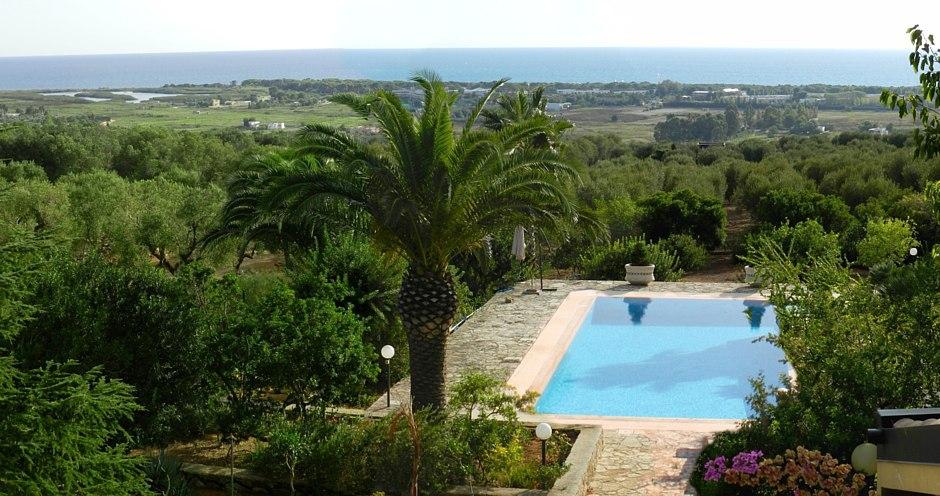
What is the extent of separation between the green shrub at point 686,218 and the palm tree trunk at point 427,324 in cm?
1689

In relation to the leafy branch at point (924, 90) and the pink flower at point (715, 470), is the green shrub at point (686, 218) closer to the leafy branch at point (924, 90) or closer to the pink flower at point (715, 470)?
the pink flower at point (715, 470)

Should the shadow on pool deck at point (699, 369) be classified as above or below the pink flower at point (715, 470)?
below

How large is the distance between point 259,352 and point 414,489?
4.22m

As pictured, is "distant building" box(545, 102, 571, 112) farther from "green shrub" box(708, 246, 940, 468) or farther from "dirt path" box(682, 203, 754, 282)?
"green shrub" box(708, 246, 940, 468)

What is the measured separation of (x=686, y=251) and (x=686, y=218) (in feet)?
7.17

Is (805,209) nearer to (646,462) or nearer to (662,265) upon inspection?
(662,265)

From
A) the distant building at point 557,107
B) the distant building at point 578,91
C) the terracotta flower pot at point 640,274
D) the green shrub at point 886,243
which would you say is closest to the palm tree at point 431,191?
the terracotta flower pot at point 640,274

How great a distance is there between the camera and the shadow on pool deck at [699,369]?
629 inches

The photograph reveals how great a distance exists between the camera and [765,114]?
10981cm

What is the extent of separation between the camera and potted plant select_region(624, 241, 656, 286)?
892 inches

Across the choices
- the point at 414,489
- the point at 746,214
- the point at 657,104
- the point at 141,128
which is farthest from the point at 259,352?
the point at 657,104

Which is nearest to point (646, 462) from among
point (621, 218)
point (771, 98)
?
point (621, 218)

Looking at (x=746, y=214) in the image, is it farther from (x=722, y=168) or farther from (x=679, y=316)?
(x=679, y=316)

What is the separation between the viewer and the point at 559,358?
54.9 feet
